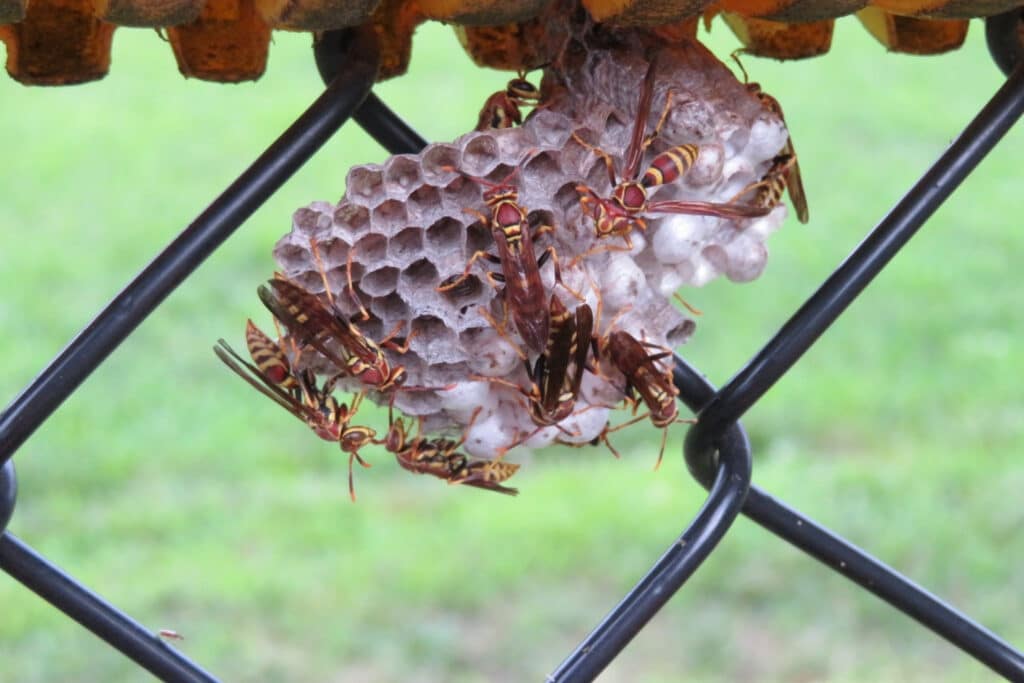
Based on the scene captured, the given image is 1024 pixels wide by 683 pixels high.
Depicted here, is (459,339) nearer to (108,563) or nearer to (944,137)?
(108,563)

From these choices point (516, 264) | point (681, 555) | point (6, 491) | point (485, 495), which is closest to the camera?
point (516, 264)

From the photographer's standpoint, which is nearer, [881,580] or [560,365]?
[560,365]

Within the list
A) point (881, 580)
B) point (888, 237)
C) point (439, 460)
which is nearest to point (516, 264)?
point (439, 460)

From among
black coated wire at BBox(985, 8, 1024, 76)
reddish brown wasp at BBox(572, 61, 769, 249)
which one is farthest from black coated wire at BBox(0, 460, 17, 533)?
black coated wire at BBox(985, 8, 1024, 76)

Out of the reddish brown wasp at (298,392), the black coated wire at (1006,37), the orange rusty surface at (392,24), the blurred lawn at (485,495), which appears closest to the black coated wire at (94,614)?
the reddish brown wasp at (298,392)

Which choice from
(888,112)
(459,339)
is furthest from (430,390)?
(888,112)

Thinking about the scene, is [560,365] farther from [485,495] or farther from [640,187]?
[485,495]
